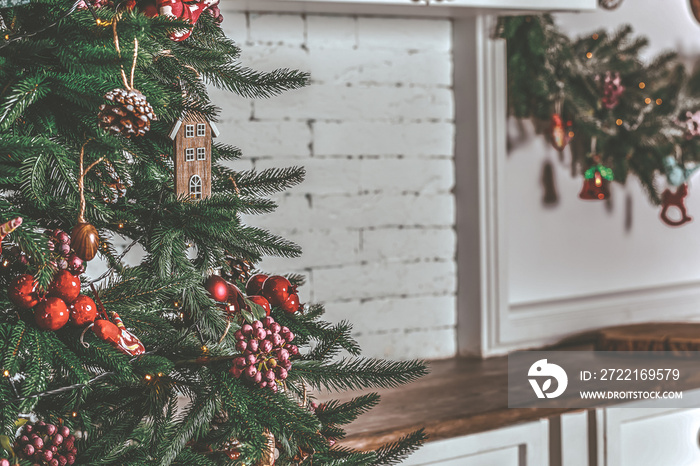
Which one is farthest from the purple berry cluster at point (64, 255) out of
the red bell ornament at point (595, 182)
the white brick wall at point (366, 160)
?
the red bell ornament at point (595, 182)

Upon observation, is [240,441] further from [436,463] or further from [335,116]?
[335,116]

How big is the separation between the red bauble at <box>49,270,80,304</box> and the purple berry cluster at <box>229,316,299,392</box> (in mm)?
165

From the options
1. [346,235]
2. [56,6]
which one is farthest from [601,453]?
[56,6]

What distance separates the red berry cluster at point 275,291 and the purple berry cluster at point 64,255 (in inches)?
8.2

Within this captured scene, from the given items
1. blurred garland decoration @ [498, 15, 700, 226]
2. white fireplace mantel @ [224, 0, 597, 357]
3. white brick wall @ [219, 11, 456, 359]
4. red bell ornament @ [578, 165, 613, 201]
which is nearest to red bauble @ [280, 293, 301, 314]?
white brick wall @ [219, 11, 456, 359]

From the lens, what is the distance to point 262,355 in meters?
0.77

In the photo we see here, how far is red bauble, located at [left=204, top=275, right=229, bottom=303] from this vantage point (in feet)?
2.73

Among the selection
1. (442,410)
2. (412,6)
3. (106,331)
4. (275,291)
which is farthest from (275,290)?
(412,6)

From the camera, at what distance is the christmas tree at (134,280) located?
70cm

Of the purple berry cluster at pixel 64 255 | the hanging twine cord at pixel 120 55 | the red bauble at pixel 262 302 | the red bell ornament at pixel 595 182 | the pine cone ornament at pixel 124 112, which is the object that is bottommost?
the red bauble at pixel 262 302

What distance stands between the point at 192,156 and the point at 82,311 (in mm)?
216

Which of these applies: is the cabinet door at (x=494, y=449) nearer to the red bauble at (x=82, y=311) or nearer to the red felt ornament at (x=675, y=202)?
the red bauble at (x=82, y=311)

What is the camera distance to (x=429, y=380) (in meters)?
1.62

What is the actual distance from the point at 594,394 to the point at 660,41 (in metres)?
1.19
